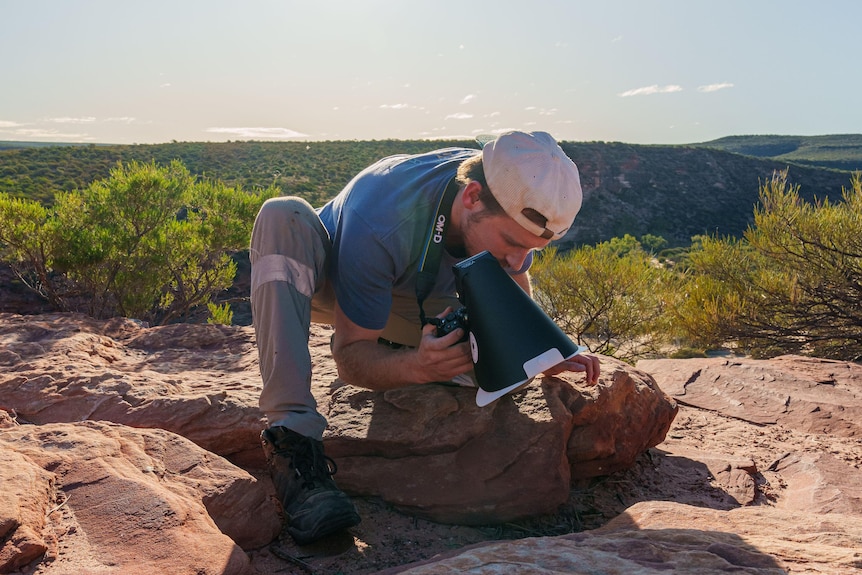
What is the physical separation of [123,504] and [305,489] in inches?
22.4

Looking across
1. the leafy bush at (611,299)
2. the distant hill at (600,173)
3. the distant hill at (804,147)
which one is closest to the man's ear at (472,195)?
the leafy bush at (611,299)

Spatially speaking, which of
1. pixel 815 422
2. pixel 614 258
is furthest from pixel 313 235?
pixel 614 258

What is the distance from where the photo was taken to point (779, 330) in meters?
7.82

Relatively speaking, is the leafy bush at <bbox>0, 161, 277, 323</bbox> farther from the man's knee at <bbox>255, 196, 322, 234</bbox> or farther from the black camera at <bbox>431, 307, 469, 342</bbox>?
the black camera at <bbox>431, 307, 469, 342</bbox>

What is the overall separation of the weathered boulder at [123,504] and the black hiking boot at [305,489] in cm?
9

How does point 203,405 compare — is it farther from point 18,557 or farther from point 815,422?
point 815,422

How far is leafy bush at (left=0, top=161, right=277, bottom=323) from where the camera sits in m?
6.79

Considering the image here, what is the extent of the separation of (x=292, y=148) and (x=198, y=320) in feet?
101

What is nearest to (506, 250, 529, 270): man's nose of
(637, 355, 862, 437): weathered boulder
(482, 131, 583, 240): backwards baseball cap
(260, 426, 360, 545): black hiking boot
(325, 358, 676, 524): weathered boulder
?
(482, 131, 583, 240): backwards baseball cap

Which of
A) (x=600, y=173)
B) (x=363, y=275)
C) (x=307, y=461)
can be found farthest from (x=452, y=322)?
(x=600, y=173)

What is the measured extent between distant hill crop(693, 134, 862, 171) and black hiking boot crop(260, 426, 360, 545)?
54.2 m

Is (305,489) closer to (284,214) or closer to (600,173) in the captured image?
(284,214)

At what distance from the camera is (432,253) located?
2.34 metres

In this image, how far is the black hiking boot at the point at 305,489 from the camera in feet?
6.55
